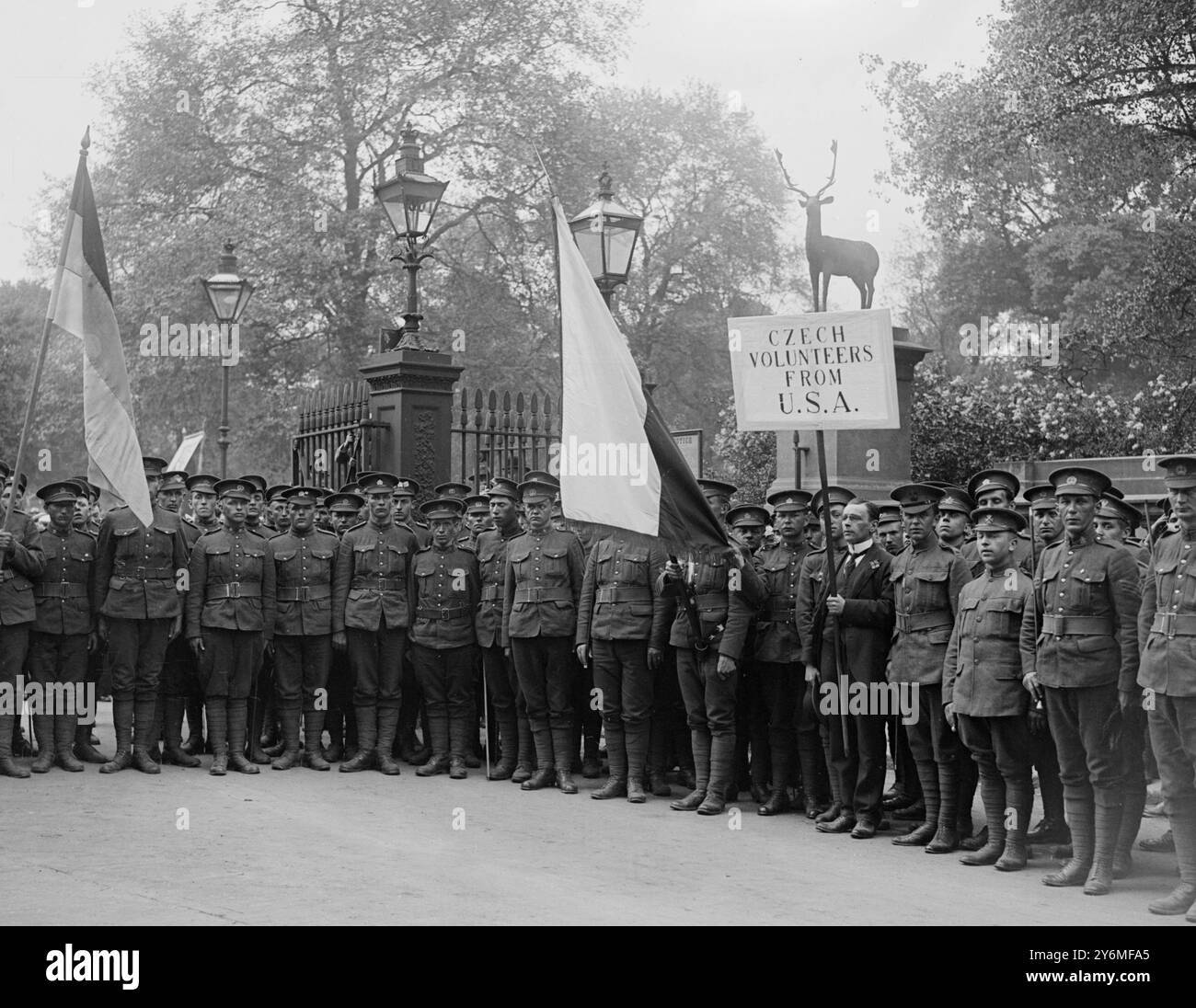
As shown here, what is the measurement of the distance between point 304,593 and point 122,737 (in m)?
1.65

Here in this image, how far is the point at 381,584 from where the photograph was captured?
1065 centimetres

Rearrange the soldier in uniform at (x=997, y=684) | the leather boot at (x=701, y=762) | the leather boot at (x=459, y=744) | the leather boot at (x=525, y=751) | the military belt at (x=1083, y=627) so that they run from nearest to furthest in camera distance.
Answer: the military belt at (x=1083, y=627) < the soldier in uniform at (x=997, y=684) < the leather boot at (x=701, y=762) < the leather boot at (x=525, y=751) < the leather boot at (x=459, y=744)

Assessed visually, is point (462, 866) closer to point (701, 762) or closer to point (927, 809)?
point (701, 762)

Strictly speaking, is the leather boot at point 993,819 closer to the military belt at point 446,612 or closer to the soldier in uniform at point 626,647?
the soldier in uniform at point 626,647

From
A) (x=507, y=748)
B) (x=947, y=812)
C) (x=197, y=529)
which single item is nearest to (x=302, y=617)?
(x=197, y=529)

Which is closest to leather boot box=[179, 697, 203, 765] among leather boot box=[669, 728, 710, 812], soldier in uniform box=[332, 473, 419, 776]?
soldier in uniform box=[332, 473, 419, 776]

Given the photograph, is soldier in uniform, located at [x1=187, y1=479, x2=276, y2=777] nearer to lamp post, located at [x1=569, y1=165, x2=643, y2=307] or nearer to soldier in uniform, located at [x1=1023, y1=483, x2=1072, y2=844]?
lamp post, located at [x1=569, y1=165, x2=643, y2=307]

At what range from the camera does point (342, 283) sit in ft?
85.4

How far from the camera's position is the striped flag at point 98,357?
29.5 feet

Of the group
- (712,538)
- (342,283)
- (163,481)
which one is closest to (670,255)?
(342,283)

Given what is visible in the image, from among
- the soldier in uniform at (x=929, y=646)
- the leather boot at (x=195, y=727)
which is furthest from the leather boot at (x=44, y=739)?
the soldier in uniform at (x=929, y=646)

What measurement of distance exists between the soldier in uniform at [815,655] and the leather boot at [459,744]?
8.60ft

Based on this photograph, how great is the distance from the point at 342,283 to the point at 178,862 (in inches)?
789
